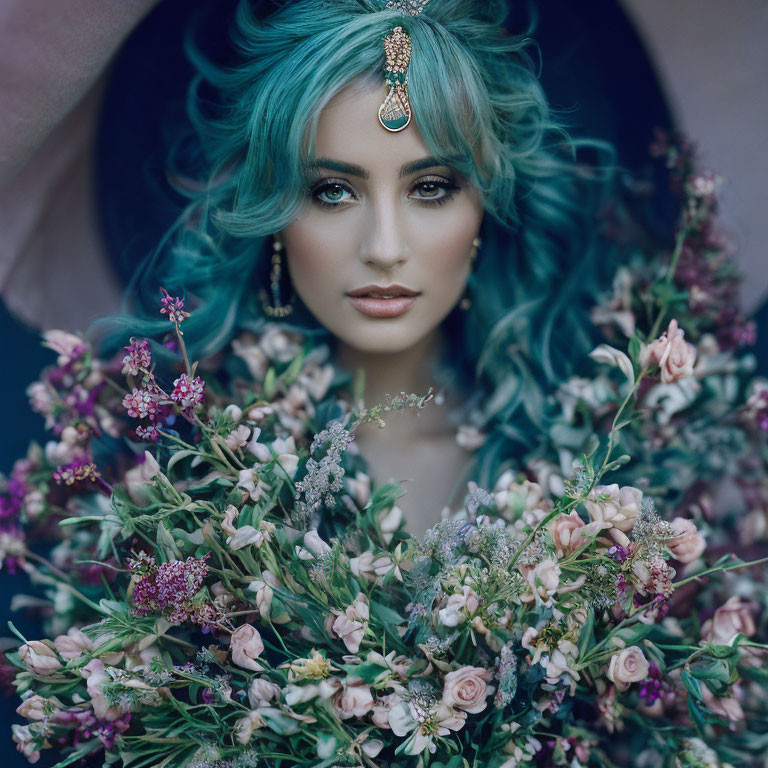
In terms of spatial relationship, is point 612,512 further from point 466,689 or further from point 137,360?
point 137,360

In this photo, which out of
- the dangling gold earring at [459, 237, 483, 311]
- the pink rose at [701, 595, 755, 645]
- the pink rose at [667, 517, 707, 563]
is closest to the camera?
the pink rose at [667, 517, 707, 563]

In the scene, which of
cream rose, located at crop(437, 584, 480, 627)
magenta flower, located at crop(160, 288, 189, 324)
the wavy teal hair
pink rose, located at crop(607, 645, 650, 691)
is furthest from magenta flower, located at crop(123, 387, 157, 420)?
pink rose, located at crop(607, 645, 650, 691)

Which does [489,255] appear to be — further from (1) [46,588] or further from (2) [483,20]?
(1) [46,588]

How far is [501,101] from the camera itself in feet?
5.20

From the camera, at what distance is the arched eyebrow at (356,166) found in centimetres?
148

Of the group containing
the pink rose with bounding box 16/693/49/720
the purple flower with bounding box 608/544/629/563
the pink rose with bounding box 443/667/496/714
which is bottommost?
the pink rose with bounding box 16/693/49/720

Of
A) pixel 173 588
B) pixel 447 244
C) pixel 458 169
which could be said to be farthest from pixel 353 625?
pixel 458 169

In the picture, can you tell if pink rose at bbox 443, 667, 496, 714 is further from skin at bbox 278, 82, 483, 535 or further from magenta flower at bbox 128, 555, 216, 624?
skin at bbox 278, 82, 483, 535

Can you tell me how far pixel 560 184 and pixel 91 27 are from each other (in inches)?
41.8

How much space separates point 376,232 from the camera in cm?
148

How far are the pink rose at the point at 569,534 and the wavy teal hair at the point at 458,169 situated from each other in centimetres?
52

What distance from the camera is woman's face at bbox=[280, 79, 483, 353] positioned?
1465mm

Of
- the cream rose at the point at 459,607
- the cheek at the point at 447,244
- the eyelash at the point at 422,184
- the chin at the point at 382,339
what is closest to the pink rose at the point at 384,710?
the cream rose at the point at 459,607

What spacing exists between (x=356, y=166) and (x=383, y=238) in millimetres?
144
